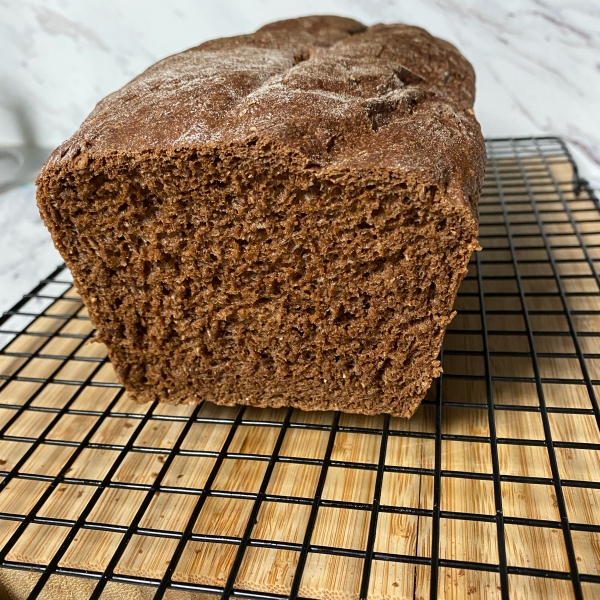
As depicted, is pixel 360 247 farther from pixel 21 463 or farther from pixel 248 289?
pixel 21 463

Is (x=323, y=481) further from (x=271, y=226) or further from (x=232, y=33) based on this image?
(x=232, y=33)

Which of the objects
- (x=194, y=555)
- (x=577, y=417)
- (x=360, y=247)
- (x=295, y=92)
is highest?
(x=295, y=92)

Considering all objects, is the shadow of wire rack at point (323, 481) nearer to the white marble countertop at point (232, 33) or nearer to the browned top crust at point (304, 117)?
the browned top crust at point (304, 117)

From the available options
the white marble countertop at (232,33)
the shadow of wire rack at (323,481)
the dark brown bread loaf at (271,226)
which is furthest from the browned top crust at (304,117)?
the white marble countertop at (232,33)

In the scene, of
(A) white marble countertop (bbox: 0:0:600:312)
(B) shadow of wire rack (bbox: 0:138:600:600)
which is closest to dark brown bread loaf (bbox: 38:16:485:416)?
(B) shadow of wire rack (bbox: 0:138:600:600)

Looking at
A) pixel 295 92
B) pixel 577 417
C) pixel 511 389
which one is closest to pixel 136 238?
pixel 295 92

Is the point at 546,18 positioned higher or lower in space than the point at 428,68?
lower

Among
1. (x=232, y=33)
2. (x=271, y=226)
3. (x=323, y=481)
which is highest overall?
(x=271, y=226)

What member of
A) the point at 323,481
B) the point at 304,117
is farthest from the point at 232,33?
the point at 323,481

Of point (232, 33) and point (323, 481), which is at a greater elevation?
point (232, 33)
